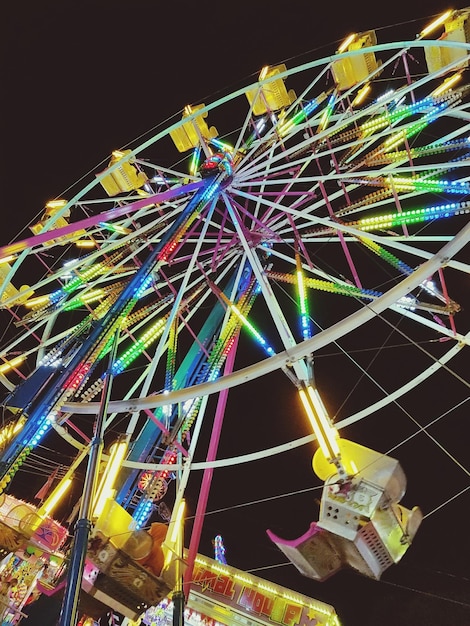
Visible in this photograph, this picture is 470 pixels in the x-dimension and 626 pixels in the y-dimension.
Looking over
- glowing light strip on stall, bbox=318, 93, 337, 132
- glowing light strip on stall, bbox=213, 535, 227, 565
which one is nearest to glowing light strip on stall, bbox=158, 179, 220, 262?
glowing light strip on stall, bbox=318, 93, 337, 132

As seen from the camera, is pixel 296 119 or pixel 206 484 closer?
pixel 206 484

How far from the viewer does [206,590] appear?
57.1 feet

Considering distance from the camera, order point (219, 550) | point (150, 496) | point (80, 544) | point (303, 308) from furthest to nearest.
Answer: point (219, 550)
point (150, 496)
point (303, 308)
point (80, 544)

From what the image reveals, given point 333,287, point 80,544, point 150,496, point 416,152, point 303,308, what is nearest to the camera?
point 80,544

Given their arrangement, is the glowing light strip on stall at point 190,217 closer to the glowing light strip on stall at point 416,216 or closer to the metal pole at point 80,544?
the glowing light strip on stall at point 416,216

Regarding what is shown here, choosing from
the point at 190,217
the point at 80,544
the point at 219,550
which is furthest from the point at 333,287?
the point at 219,550

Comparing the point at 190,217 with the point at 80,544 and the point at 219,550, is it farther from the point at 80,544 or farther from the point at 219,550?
the point at 219,550

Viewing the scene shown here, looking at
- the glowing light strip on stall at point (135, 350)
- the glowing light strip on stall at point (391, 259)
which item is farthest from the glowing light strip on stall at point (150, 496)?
the glowing light strip on stall at point (391, 259)

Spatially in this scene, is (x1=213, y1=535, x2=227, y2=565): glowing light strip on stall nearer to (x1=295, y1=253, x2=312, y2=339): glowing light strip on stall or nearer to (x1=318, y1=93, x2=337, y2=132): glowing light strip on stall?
(x1=295, y1=253, x2=312, y2=339): glowing light strip on stall

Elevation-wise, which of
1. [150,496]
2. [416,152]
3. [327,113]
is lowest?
[150,496]

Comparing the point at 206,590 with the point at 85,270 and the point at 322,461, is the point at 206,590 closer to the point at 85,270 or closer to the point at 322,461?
the point at 85,270

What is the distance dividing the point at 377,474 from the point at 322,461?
2.55ft

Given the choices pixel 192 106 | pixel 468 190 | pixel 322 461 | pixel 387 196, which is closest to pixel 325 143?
pixel 387 196

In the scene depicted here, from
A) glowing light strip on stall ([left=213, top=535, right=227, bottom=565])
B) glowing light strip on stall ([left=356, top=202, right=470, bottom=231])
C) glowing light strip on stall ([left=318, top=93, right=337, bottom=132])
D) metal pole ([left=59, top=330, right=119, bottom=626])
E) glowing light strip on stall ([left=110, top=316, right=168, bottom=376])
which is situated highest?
glowing light strip on stall ([left=318, top=93, right=337, bottom=132])
